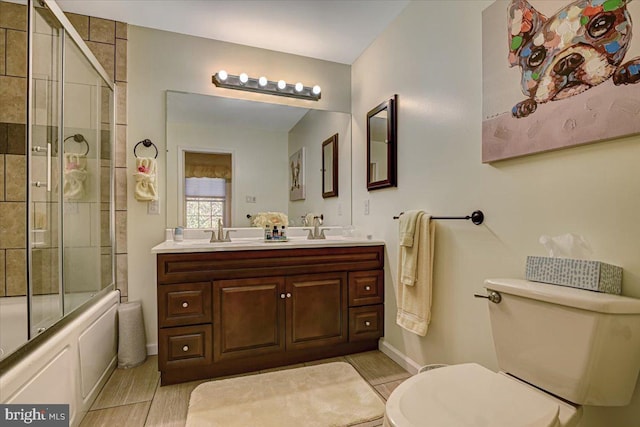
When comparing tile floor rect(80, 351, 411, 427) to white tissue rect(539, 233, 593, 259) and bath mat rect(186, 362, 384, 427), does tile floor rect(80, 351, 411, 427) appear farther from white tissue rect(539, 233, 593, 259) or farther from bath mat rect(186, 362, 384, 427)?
white tissue rect(539, 233, 593, 259)

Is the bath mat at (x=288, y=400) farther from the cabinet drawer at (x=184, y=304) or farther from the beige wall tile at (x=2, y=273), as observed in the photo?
the beige wall tile at (x=2, y=273)

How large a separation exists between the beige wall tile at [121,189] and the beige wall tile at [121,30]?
988 millimetres

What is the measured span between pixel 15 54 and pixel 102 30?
0.58 meters

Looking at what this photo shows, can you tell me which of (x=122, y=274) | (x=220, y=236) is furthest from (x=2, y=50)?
(x=220, y=236)

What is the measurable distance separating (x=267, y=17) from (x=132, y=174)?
5.00ft

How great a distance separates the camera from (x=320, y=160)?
285cm

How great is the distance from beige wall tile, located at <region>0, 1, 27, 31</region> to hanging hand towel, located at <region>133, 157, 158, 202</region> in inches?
36.0

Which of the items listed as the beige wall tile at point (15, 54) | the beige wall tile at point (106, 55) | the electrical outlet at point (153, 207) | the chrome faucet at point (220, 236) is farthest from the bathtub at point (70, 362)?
the beige wall tile at point (106, 55)

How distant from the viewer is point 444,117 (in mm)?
1751

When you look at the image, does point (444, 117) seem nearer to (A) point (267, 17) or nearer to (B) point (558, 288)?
(B) point (558, 288)

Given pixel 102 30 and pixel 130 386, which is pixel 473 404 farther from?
pixel 102 30

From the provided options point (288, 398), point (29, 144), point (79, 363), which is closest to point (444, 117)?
point (288, 398)

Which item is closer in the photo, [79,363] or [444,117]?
[79,363]

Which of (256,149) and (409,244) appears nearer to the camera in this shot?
(409,244)
